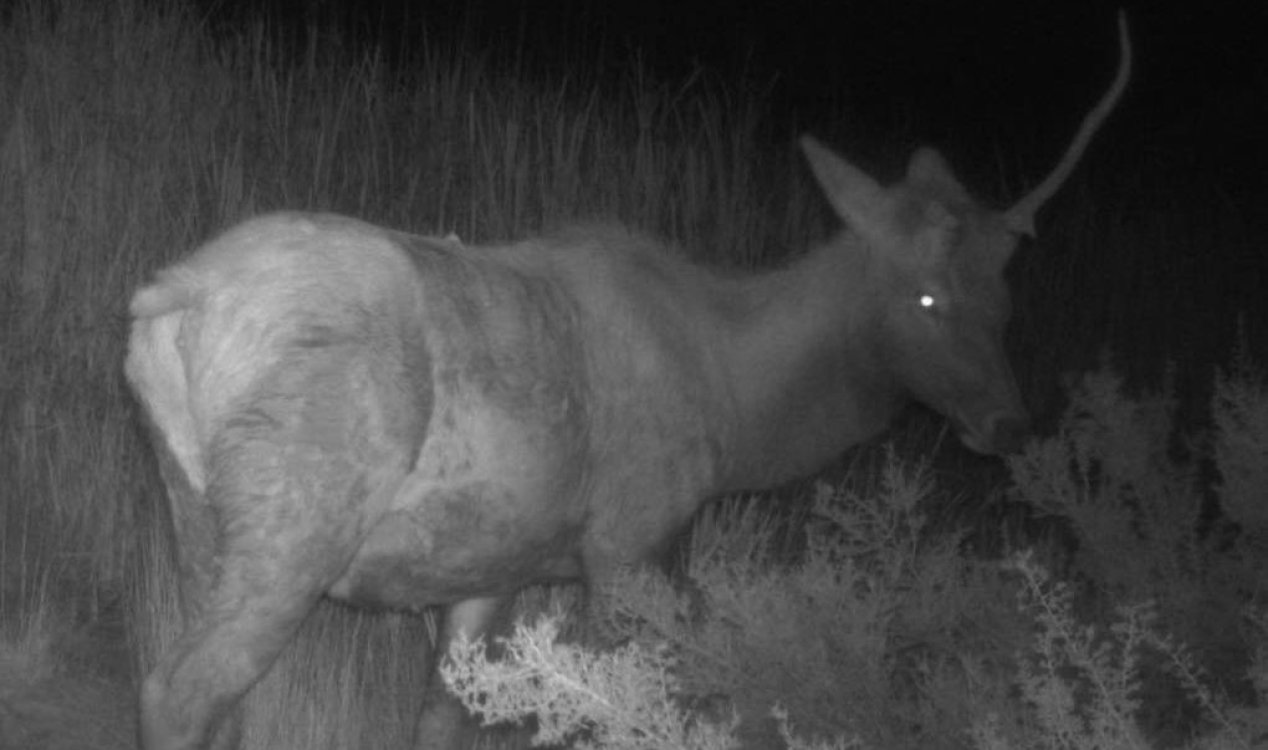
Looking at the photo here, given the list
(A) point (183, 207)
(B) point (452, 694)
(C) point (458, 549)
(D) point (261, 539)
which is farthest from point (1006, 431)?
(A) point (183, 207)

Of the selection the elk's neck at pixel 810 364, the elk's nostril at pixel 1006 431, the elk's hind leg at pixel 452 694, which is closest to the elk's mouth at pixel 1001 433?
the elk's nostril at pixel 1006 431

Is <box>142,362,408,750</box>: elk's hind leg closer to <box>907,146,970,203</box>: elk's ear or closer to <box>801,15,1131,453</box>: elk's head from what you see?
<box>801,15,1131,453</box>: elk's head

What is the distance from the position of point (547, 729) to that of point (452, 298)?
190 centimetres

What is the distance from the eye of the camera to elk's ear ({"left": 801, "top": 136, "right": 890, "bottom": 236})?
690cm

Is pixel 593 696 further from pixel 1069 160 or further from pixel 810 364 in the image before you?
pixel 1069 160

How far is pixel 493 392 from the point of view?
5371 millimetres

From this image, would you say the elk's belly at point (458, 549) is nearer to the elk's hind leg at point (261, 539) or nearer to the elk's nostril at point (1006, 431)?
the elk's hind leg at point (261, 539)

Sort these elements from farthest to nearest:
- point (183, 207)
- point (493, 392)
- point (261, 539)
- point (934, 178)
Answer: point (183, 207) < point (934, 178) < point (493, 392) < point (261, 539)

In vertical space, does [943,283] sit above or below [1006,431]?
above

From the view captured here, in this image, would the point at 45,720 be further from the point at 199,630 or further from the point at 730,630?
the point at 730,630

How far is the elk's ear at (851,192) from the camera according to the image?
6902mm

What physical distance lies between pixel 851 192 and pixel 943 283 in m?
0.48

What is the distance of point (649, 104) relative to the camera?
978cm

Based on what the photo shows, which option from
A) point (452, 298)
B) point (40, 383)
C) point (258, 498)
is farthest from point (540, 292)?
point (40, 383)
